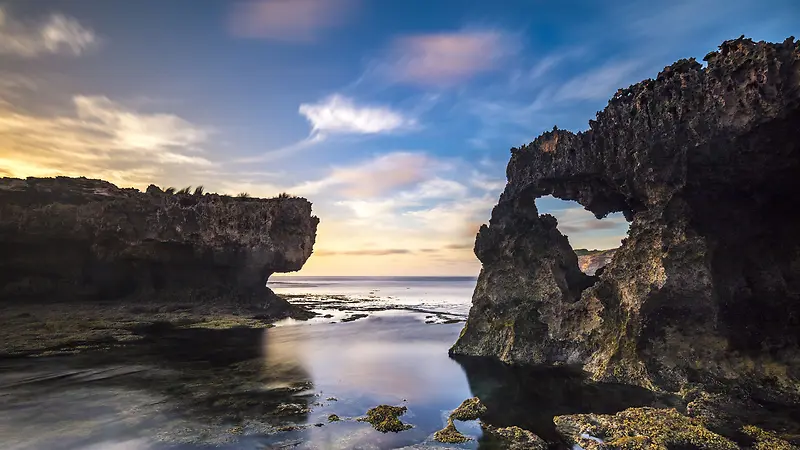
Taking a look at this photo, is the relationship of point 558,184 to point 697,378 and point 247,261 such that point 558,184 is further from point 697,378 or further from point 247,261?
point 247,261

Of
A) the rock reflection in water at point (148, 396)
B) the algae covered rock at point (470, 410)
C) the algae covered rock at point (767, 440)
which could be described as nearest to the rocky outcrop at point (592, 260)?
the algae covered rock at point (470, 410)

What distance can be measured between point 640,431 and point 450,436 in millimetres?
6853

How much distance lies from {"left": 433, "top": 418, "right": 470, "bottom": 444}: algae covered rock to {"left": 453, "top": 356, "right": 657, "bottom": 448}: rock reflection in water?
3.00 ft

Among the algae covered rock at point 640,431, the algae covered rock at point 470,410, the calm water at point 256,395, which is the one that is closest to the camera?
the algae covered rock at point 640,431

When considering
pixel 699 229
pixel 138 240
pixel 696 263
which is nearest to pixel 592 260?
pixel 699 229

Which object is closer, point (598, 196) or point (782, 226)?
point (782, 226)

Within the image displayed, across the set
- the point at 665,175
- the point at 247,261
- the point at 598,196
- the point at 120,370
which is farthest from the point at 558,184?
the point at 247,261

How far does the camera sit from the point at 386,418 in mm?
17391

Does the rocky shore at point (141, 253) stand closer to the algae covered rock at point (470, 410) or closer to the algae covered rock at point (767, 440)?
the algae covered rock at point (470, 410)

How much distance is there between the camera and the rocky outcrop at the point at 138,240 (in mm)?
48375

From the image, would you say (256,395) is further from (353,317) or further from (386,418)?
(353,317)

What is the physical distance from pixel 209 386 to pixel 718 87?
29.2 m

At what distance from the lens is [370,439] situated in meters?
15.2

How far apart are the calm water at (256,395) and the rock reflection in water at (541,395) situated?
6cm
